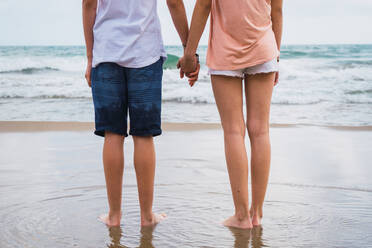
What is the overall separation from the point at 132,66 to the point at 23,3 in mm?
26675

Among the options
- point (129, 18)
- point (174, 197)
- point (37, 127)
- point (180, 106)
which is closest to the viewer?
point (129, 18)

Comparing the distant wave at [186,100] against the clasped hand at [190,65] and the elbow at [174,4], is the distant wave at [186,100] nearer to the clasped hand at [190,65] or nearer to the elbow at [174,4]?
the clasped hand at [190,65]

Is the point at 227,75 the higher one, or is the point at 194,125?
the point at 227,75

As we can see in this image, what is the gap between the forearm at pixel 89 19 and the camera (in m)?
2.99

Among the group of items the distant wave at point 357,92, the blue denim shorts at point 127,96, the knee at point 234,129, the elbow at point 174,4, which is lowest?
the distant wave at point 357,92

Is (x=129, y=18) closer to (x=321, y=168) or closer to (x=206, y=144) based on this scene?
(x=321, y=168)

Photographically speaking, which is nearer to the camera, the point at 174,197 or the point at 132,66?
the point at 132,66

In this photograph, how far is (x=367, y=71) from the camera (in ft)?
59.3

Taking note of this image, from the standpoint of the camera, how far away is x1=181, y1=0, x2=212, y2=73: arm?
305 centimetres

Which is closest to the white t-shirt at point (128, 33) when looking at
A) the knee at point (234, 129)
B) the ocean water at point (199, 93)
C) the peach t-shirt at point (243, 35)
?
the peach t-shirt at point (243, 35)

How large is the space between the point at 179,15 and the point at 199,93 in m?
8.62

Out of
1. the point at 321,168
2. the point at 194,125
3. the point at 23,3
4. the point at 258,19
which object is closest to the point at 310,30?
the point at 23,3

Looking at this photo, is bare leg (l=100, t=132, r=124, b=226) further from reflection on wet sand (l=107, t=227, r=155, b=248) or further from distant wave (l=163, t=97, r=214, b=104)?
distant wave (l=163, t=97, r=214, b=104)

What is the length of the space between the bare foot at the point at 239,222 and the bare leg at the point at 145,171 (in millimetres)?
392
